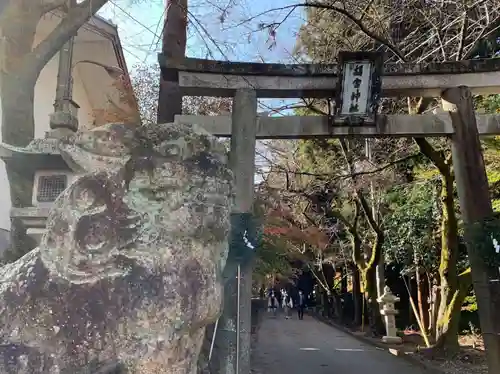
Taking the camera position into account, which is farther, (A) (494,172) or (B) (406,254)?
(B) (406,254)

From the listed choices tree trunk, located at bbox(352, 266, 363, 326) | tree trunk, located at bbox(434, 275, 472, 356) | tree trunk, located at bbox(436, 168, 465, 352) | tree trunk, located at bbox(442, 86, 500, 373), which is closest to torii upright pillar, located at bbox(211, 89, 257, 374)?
tree trunk, located at bbox(442, 86, 500, 373)

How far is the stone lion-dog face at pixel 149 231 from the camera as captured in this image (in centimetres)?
206

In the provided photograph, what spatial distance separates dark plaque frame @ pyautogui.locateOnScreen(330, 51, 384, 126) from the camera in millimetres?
6887

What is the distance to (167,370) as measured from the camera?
81.2 inches

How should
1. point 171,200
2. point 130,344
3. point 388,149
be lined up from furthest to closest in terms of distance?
point 388,149
point 171,200
point 130,344

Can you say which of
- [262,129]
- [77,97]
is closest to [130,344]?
[262,129]

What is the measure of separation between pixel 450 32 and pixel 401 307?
14.2 m

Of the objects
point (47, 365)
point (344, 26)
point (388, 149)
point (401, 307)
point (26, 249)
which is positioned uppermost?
point (344, 26)

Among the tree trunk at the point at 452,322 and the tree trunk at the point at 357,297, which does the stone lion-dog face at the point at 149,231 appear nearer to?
the tree trunk at the point at 452,322

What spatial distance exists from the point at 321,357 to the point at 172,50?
922 cm

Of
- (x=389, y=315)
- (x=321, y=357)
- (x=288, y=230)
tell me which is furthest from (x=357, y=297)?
(x=321, y=357)

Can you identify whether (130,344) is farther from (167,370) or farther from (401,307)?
(401,307)

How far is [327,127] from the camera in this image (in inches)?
282

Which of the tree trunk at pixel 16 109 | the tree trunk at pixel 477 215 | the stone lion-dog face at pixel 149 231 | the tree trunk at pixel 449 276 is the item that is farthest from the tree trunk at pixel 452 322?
the stone lion-dog face at pixel 149 231
